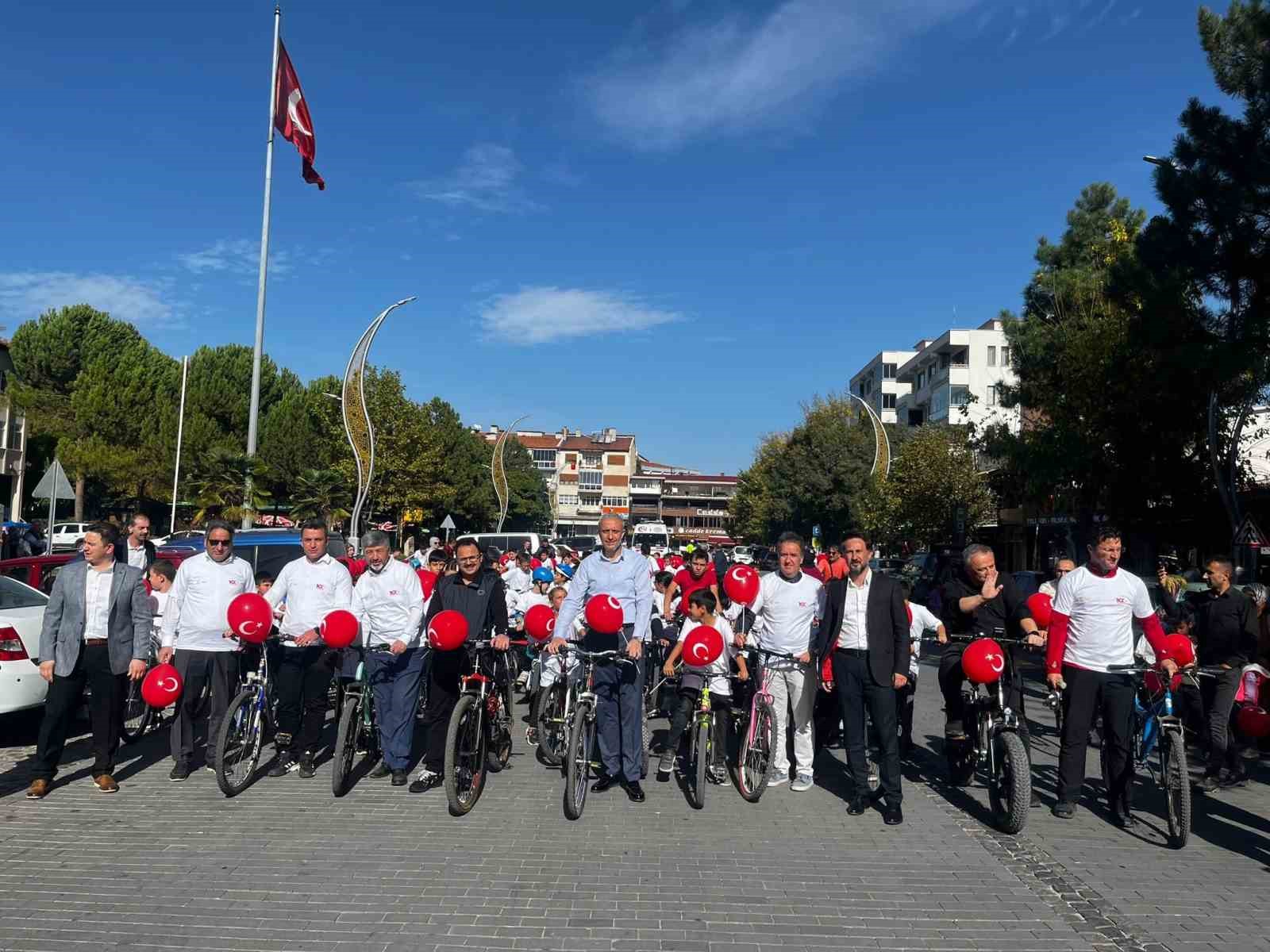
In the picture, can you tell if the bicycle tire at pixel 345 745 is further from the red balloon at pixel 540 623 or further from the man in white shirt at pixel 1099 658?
the man in white shirt at pixel 1099 658

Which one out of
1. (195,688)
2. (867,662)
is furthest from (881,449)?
(195,688)

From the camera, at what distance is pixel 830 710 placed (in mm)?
9086

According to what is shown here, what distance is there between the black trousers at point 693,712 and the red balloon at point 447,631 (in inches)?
67.6

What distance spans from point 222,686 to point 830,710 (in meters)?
4.89

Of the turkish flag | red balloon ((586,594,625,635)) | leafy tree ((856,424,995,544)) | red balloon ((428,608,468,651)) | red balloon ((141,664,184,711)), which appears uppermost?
the turkish flag

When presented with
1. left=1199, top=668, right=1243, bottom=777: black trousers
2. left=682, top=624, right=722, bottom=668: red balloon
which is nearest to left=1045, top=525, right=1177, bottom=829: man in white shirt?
left=1199, top=668, right=1243, bottom=777: black trousers

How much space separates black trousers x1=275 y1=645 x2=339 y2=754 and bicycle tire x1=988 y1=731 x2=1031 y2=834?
15.8 ft

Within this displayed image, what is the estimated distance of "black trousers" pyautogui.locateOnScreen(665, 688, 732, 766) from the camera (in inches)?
A: 310

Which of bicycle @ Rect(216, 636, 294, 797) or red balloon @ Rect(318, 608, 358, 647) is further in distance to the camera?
red balloon @ Rect(318, 608, 358, 647)

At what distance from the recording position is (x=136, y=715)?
30.3 ft

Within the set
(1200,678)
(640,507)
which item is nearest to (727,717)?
(1200,678)

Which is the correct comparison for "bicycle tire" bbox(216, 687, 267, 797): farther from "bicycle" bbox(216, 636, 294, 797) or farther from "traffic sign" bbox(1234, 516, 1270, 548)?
"traffic sign" bbox(1234, 516, 1270, 548)

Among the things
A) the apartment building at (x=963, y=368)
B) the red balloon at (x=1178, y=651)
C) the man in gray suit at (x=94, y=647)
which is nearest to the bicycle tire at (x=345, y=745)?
the man in gray suit at (x=94, y=647)

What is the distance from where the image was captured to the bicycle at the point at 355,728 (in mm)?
7273
